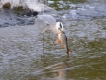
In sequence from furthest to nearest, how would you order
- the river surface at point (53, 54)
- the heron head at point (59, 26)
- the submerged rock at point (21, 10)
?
the submerged rock at point (21, 10), the heron head at point (59, 26), the river surface at point (53, 54)

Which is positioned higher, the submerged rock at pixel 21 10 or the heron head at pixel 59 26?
the heron head at pixel 59 26

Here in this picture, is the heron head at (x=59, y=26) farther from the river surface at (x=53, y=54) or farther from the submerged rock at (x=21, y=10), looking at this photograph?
the submerged rock at (x=21, y=10)

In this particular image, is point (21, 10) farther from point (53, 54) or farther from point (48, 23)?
point (53, 54)

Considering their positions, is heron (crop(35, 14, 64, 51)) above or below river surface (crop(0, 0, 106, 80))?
above

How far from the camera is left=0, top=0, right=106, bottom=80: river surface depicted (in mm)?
6258

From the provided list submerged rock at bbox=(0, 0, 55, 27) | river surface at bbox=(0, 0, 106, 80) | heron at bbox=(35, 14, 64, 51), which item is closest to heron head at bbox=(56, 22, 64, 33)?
heron at bbox=(35, 14, 64, 51)

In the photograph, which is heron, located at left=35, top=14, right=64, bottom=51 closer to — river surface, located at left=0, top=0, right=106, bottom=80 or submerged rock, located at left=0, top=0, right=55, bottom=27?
river surface, located at left=0, top=0, right=106, bottom=80

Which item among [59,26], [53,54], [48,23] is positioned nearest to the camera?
[59,26]

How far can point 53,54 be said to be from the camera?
7.70 metres

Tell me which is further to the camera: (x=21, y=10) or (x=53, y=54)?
(x=21, y=10)

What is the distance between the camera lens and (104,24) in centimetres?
1169

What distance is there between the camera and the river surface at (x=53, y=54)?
626 centimetres

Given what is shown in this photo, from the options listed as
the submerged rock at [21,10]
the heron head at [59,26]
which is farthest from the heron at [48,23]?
the submerged rock at [21,10]

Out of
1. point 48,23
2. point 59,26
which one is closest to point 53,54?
point 59,26
